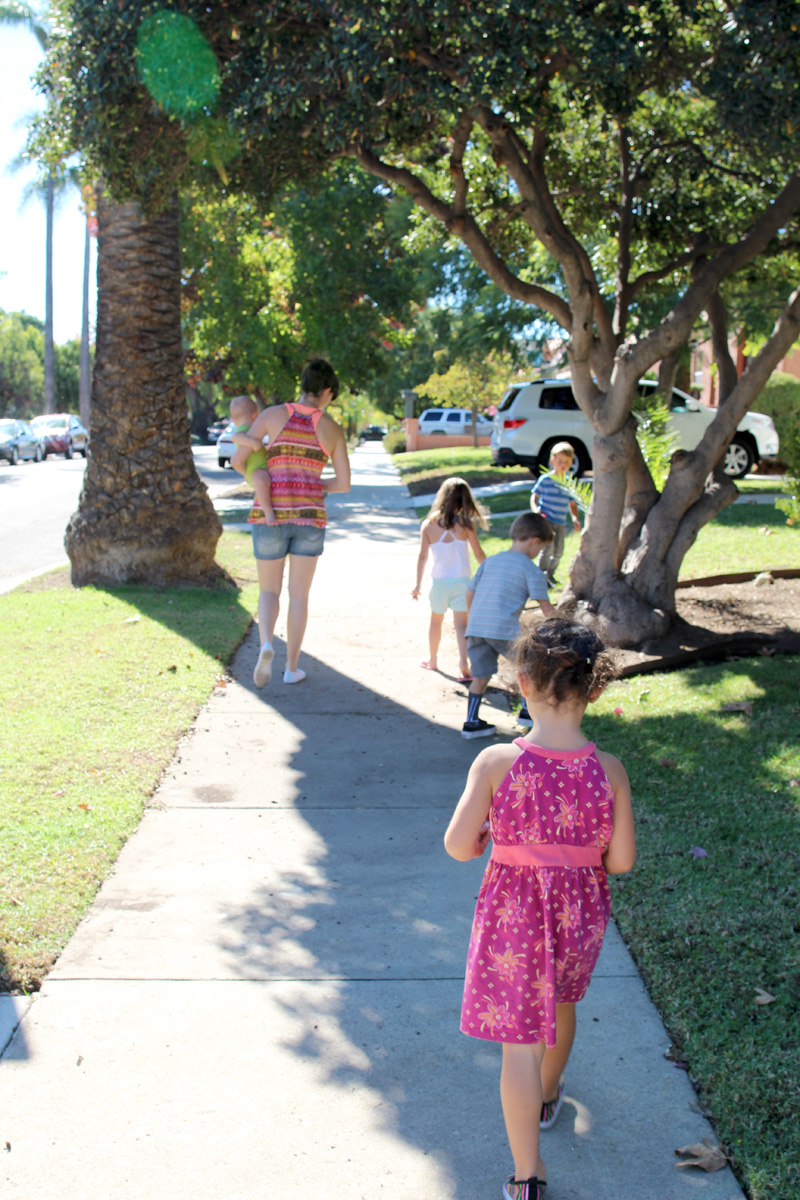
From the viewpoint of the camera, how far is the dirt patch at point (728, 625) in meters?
7.37

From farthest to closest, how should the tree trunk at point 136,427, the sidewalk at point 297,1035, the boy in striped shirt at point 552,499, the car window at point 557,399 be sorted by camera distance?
the car window at point 557,399, the tree trunk at point 136,427, the boy in striped shirt at point 552,499, the sidewalk at point 297,1035

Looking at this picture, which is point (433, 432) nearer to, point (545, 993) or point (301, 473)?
point (301, 473)

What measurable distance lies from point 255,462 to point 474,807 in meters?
4.51

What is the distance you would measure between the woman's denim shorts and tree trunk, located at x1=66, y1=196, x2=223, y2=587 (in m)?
3.43

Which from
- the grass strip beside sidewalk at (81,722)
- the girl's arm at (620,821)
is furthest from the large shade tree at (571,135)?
→ the girl's arm at (620,821)

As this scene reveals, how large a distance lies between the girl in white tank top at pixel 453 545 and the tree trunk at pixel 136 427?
3541mm

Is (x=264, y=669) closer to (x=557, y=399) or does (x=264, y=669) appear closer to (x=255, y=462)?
(x=255, y=462)

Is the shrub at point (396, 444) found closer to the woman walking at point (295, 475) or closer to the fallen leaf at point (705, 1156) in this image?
the woman walking at point (295, 475)

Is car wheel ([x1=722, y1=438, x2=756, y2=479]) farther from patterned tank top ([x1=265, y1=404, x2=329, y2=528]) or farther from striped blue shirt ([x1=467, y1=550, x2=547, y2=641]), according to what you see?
striped blue shirt ([x1=467, y1=550, x2=547, y2=641])

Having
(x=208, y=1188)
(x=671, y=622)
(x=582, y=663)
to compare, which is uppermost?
(x=582, y=663)

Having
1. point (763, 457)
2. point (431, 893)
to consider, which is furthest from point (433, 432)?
point (431, 893)

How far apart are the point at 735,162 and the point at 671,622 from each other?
412 centimetres

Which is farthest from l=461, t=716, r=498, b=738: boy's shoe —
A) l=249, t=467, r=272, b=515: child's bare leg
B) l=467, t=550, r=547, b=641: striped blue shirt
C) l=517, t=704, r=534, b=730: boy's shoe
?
l=249, t=467, r=272, b=515: child's bare leg

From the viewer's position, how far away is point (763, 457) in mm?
19812
